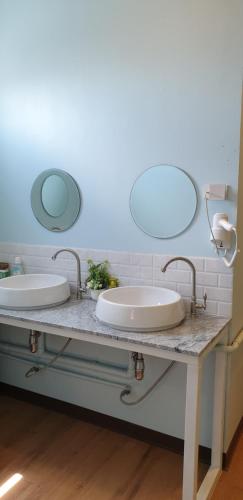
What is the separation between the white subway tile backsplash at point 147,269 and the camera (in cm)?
178

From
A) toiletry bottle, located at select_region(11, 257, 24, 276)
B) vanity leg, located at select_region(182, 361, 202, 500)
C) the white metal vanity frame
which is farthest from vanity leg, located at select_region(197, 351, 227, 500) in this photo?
toiletry bottle, located at select_region(11, 257, 24, 276)

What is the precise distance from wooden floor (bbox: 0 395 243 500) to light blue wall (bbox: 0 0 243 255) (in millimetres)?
1115

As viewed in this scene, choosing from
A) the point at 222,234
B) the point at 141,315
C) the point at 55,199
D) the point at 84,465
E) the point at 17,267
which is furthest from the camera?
the point at 17,267

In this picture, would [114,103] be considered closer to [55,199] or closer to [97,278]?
[55,199]

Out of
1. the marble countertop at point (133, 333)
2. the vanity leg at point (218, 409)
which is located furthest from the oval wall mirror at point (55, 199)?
the vanity leg at point (218, 409)

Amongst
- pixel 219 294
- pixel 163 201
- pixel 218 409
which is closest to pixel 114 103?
pixel 163 201

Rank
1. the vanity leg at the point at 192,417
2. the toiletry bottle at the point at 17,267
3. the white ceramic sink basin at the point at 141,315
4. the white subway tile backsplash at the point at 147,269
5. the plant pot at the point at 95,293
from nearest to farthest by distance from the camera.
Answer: the vanity leg at the point at 192,417
the white ceramic sink basin at the point at 141,315
the white subway tile backsplash at the point at 147,269
the plant pot at the point at 95,293
the toiletry bottle at the point at 17,267

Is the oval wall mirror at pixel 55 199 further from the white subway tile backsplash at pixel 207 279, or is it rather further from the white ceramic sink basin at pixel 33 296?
the white subway tile backsplash at pixel 207 279

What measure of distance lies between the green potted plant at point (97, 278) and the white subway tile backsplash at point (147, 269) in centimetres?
4

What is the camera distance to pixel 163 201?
1.91 m

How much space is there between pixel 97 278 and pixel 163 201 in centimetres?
56

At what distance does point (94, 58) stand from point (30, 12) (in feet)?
1.87

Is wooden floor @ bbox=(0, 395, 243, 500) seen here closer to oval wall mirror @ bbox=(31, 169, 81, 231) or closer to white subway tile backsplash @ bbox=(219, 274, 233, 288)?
white subway tile backsplash @ bbox=(219, 274, 233, 288)

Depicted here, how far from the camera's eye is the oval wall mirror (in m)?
2.19
